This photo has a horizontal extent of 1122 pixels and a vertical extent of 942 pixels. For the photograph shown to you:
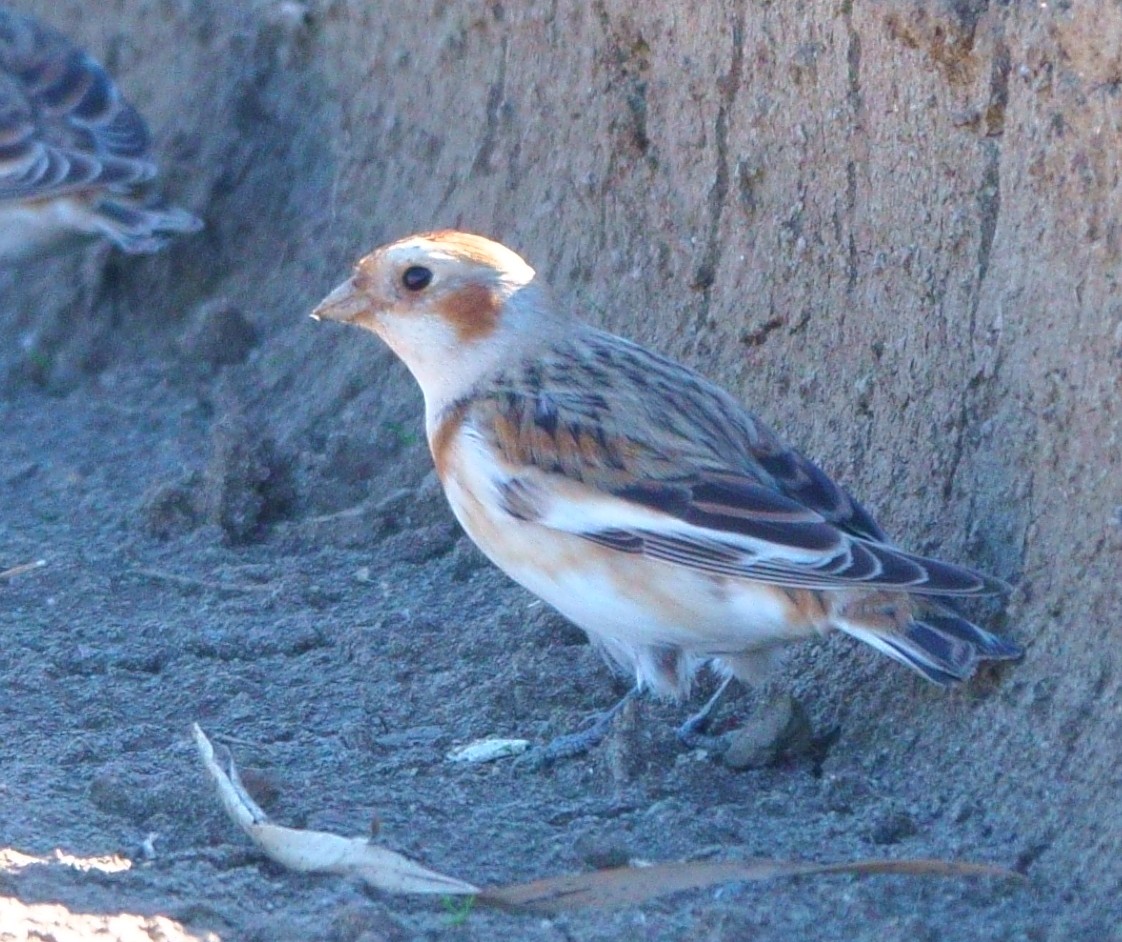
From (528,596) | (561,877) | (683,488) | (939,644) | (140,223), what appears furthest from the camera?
(140,223)

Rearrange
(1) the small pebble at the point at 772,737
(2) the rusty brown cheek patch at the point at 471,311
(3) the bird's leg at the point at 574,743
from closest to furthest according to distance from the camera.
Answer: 1. (1) the small pebble at the point at 772,737
2. (3) the bird's leg at the point at 574,743
3. (2) the rusty brown cheek patch at the point at 471,311

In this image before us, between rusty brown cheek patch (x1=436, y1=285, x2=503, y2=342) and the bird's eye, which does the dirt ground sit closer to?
rusty brown cheek patch (x1=436, y1=285, x2=503, y2=342)

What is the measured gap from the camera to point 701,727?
505 centimetres

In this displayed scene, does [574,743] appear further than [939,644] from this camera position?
Yes

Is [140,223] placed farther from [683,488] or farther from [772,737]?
[772,737]

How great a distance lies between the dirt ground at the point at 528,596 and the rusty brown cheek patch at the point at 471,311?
89cm

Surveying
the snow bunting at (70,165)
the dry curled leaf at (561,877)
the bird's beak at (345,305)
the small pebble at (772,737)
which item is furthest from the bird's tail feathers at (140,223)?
the dry curled leaf at (561,877)

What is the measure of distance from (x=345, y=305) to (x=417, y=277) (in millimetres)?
221

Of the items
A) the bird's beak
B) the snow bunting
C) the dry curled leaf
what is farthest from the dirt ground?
the bird's beak

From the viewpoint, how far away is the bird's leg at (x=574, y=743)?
4863mm

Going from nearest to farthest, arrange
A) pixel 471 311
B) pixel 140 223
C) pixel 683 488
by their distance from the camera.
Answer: pixel 683 488, pixel 471 311, pixel 140 223

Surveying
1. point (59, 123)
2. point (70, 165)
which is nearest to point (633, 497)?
point (70, 165)

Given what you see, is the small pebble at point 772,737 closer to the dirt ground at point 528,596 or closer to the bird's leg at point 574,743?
the dirt ground at point 528,596

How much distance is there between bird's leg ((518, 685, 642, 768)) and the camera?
16.0ft
